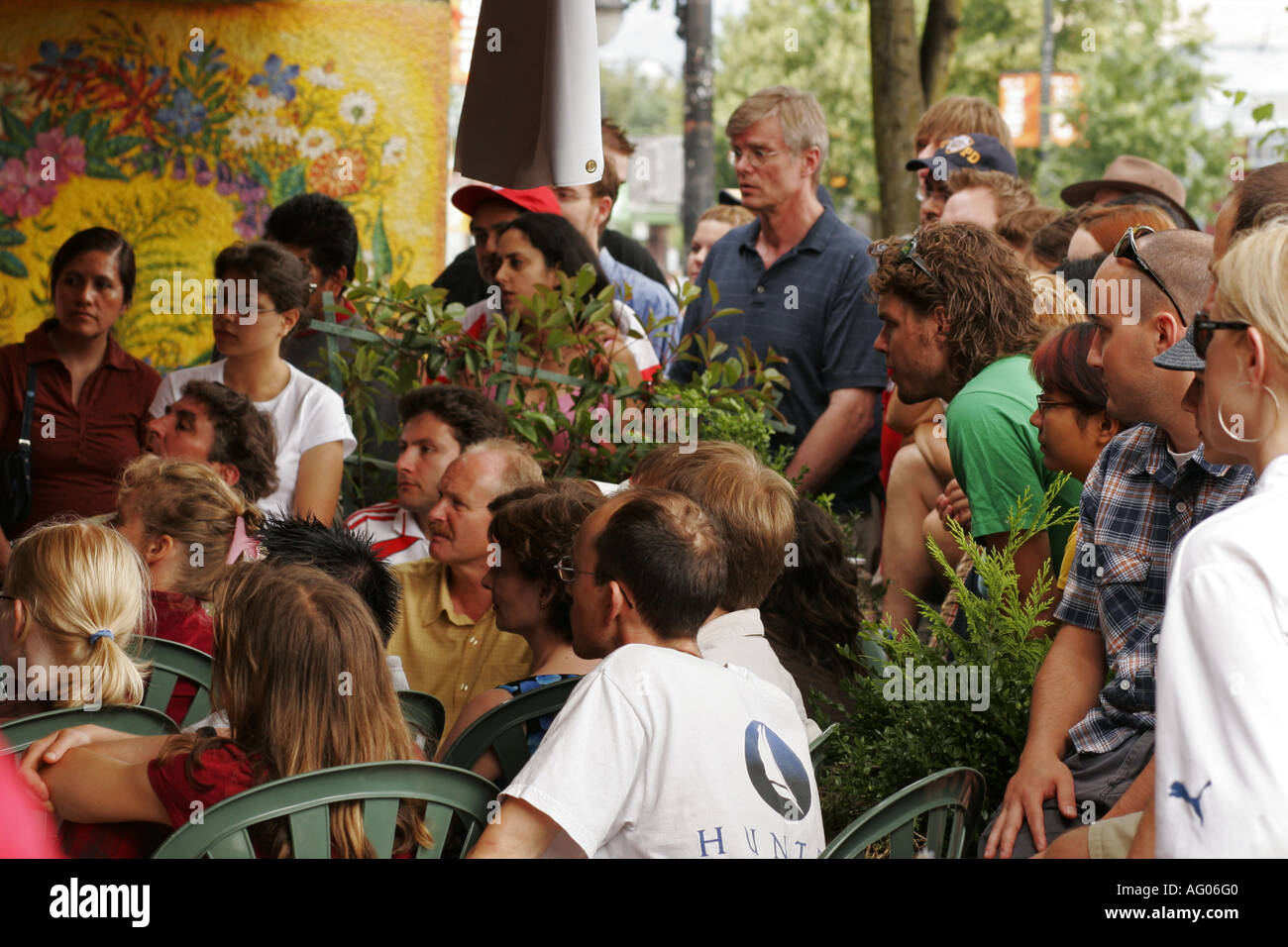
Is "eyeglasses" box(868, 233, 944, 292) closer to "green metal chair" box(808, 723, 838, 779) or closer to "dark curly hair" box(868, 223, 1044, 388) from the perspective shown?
"dark curly hair" box(868, 223, 1044, 388)

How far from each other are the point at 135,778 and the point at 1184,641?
169 centimetres

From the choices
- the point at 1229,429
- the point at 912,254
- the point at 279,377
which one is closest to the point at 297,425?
the point at 279,377

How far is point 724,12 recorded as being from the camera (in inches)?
1769

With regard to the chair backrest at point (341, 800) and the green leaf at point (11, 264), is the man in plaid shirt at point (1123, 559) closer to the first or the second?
the chair backrest at point (341, 800)

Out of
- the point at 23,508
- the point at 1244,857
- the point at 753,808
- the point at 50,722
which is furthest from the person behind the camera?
the point at 23,508

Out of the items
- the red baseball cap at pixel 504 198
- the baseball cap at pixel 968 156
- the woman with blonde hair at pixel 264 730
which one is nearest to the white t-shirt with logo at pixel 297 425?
the red baseball cap at pixel 504 198

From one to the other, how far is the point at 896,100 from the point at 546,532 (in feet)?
22.2

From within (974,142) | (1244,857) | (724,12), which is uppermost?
(724,12)

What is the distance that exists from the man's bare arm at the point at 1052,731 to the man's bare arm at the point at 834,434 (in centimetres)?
227

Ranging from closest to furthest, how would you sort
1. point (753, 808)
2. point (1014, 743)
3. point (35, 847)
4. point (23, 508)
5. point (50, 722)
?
point (35, 847)
point (753, 808)
point (50, 722)
point (1014, 743)
point (23, 508)
